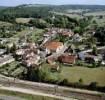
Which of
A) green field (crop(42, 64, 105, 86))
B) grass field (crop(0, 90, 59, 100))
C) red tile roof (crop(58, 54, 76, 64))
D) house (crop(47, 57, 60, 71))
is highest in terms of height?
red tile roof (crop(58, 54, 76, 64))

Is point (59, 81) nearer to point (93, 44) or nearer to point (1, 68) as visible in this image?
point (1, 68)

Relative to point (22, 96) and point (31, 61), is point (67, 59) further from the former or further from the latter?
point (22, 96)

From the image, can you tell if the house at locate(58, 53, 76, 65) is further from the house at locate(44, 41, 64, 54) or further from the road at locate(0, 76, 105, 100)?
the road at locate(0, 76, 105, 100)

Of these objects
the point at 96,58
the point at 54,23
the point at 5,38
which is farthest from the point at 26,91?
the point at 54,23

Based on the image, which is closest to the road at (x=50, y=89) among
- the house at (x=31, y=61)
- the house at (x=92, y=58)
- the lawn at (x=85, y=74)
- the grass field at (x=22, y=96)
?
the grass field at (x=22, y=96)

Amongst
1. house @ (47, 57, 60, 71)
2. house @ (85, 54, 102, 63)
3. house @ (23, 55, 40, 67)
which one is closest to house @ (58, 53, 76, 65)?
house @ (47, 57, 60, 71)

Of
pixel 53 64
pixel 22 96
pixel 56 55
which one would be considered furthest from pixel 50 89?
pixel 56 55

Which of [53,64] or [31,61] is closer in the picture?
[53,64]
